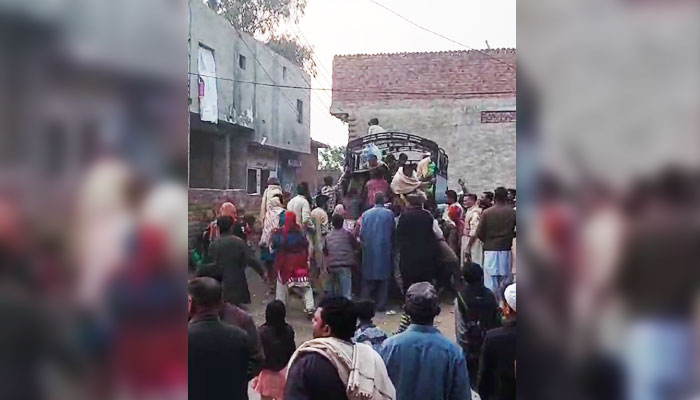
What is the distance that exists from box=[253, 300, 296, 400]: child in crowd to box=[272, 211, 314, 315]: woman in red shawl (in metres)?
2.67

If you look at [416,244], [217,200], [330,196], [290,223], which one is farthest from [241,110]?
[416,244]

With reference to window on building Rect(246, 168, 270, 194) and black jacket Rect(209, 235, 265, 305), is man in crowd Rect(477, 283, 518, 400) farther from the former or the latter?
window on building Rect(246, 168, 270, 194)

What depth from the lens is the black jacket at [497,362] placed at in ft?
8.66

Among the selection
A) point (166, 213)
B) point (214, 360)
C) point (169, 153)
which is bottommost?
point (214, 360)

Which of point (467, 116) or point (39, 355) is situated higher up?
point (467, 116)

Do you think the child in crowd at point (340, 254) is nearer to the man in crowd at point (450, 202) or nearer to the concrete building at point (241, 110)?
the man in crowd at point (450, 202)

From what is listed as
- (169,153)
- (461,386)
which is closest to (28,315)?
(169,153)

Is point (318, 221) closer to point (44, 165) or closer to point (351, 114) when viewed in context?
point (44, 165)

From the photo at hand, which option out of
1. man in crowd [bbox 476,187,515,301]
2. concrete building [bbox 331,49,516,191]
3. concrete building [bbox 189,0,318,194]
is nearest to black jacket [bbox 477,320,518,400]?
man in crowd [bbox 476,187,515,301]

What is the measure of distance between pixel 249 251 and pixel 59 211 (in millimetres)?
3842

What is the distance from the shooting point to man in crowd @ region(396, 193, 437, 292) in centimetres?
563

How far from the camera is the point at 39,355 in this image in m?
1.08

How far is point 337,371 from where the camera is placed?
2180 mm

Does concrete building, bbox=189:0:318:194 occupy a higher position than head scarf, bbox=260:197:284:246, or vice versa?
concrete building, bbox=189:0:318:194
